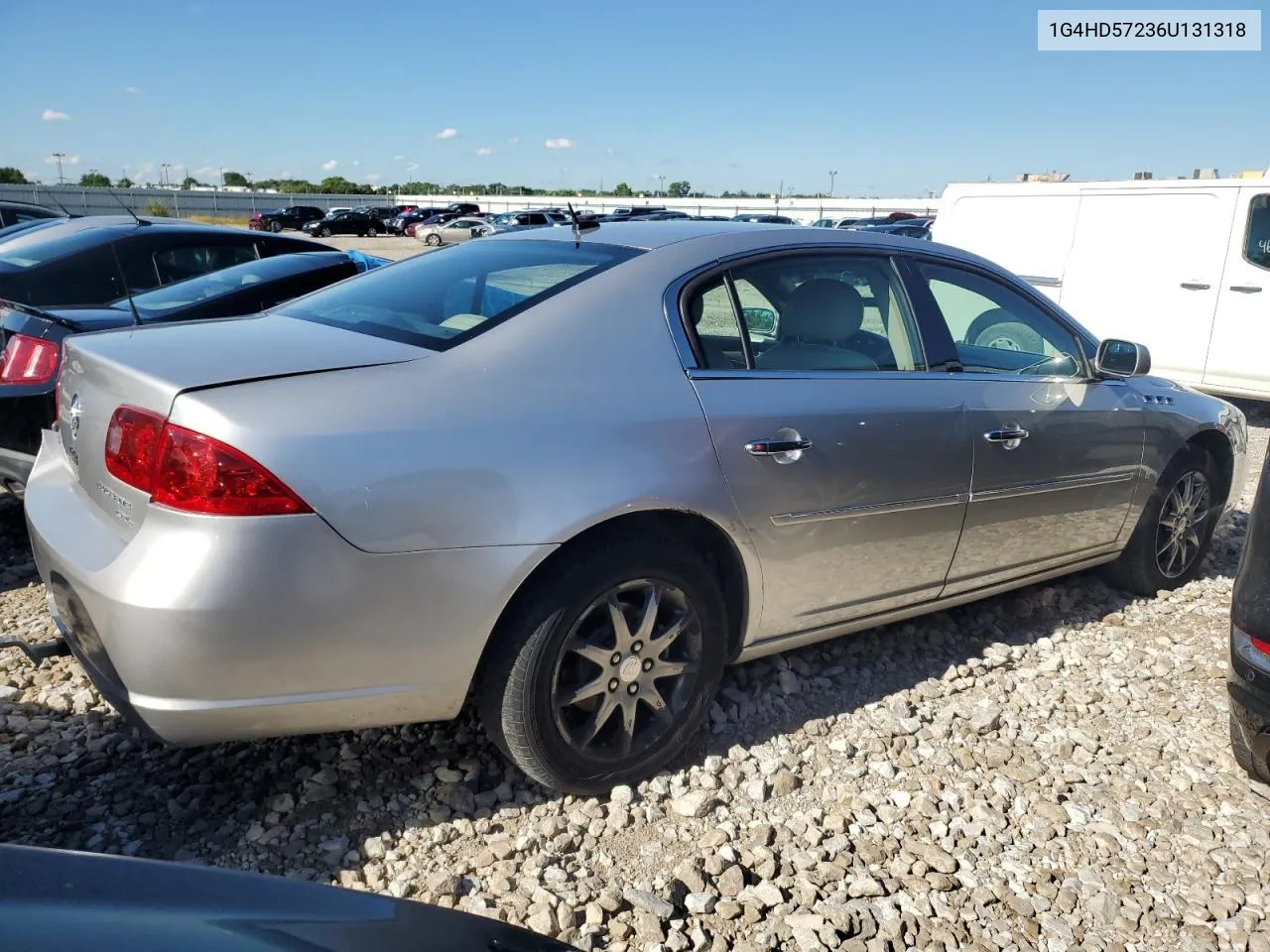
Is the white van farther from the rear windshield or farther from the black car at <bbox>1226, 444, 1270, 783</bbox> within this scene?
the rear windshield

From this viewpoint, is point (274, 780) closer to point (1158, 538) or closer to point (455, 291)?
point (455, 291)

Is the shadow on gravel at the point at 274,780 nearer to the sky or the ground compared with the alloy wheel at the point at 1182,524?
nearer to the ground

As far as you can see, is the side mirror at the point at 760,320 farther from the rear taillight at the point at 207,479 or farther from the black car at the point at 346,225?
the black car at the point at 346,225

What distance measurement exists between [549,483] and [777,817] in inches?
46.5

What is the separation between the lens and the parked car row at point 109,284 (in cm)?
391

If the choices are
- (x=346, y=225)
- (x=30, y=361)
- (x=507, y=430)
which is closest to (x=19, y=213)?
(x=30, y=361)

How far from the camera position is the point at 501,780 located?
111 inches

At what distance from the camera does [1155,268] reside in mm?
8781

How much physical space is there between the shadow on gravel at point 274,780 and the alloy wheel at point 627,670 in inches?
10.5

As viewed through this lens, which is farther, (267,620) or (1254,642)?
(1254,642)

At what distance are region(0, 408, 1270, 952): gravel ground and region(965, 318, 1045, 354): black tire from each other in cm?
134

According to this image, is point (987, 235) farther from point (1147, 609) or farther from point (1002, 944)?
point (1002, 944)

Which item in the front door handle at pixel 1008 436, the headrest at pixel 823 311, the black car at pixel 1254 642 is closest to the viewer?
the black car at pixel 1254 642

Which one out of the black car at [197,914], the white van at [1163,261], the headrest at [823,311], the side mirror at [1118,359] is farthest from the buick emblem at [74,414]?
the white van at [1163,261]
